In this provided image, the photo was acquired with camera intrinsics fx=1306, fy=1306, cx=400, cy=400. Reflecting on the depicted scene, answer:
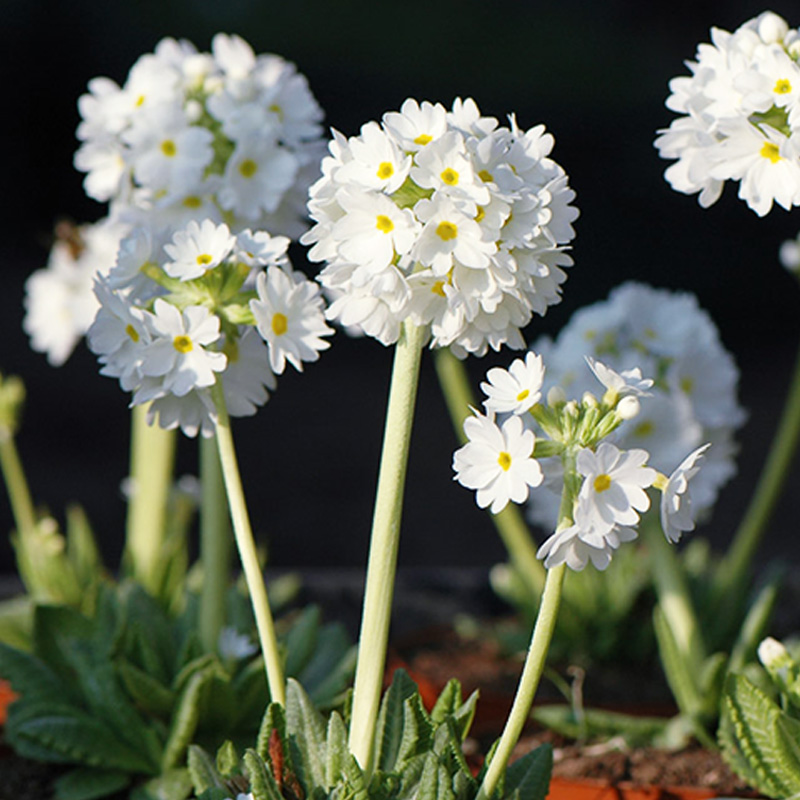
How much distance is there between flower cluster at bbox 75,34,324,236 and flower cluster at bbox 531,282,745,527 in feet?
1.49

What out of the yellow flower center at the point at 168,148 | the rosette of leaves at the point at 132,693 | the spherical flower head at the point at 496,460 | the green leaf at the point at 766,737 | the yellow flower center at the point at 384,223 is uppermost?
the yellow flower center at the point at 168,148

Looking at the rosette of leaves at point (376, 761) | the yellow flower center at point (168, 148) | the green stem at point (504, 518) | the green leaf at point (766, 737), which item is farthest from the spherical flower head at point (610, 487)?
the green stem at point (504, 518)

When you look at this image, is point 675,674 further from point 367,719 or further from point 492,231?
point 492,231

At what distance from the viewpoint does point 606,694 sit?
204cm

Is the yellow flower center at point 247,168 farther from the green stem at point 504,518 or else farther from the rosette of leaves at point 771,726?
the rosette of leaves at point 771,726

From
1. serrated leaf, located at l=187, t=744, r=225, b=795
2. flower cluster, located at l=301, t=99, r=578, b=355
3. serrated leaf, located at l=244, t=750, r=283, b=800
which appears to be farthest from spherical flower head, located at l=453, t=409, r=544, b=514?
serrated leaf, located at l=187, t=744, r=225, b=795

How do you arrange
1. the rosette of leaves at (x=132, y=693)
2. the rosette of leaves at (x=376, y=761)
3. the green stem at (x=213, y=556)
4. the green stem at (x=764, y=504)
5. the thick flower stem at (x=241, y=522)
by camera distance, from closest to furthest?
the rosette of leaves at (x=376, y=761) → the thick flower stem at (x=241, y=522) → the rosette of leaves at (x=132, y=693) → the green stem at (x=213, y=556) → the green stem at (x=764, y=504)

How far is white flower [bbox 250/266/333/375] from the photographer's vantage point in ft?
4.05

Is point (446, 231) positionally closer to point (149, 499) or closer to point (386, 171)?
point (386, 171)

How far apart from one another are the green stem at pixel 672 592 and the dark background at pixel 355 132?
2099 mm

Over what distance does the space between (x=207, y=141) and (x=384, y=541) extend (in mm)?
601

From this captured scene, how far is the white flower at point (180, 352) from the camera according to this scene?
124cm

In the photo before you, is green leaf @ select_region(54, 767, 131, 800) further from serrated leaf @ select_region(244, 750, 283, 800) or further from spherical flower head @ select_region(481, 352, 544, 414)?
spherical flower head @ select_region(481, 352, 544, 414)

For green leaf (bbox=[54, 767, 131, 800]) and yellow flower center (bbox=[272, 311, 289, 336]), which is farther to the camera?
green leaf (bbox=[54, 767, 131, 800])
